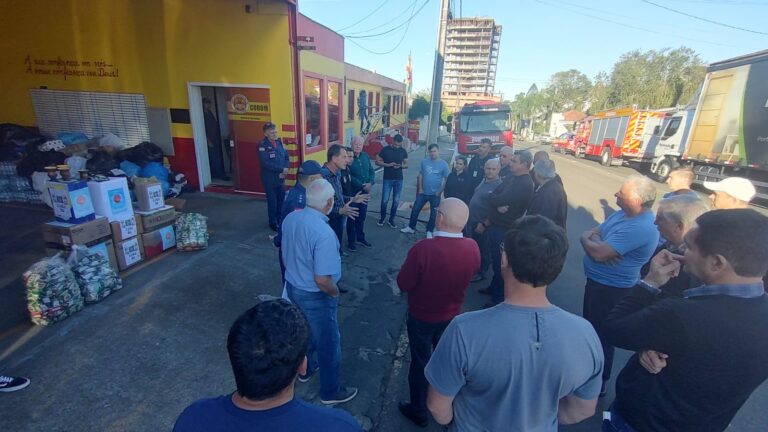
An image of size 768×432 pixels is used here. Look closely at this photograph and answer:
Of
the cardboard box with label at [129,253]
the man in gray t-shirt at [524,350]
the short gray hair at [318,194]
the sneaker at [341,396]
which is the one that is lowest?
the sneaker at [341,396]

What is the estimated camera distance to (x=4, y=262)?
187 inches

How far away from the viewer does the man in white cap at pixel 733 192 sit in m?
2.89

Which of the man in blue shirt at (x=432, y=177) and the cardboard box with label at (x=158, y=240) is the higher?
the man in blue shirt at (x=432, y=177)

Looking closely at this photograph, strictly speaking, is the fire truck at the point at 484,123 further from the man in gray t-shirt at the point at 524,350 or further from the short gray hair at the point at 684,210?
the man in gray t-shirt at the point at 524,350

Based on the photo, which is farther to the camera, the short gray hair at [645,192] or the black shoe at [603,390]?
the black shoe at [603,390]

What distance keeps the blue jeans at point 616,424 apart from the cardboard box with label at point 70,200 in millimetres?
5375

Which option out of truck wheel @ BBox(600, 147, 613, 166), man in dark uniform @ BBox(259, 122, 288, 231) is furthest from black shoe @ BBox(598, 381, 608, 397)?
truck wheel @ BBox(600, 147, 613, 166)

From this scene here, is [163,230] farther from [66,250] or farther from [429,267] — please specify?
[429,267]

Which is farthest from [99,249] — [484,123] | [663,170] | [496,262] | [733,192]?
[663,170]

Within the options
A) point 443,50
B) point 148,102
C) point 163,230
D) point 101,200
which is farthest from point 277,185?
point 443,50

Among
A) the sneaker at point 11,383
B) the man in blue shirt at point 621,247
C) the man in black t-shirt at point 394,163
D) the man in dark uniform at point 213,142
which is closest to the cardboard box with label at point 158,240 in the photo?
the sneaker at point 11,383

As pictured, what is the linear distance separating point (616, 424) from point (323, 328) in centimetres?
192

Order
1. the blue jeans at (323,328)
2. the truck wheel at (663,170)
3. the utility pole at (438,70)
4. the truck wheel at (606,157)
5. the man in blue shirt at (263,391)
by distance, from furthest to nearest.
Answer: the truck wheel at (606,157), the truck wheel at (663,170), the utility pole at (438,70), the blue jeans at (323,328), the man in blue shirt at (263,391)

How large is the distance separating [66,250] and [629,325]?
17.5ft
